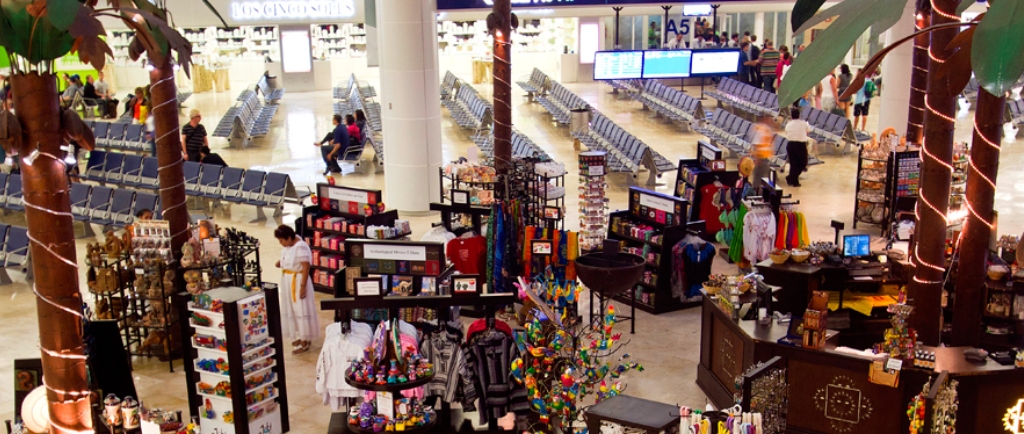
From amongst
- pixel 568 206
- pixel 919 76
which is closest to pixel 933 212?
pixel 919 76

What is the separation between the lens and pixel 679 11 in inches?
1176

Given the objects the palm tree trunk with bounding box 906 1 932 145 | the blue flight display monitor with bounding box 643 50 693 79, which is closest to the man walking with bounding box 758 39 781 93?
the blue flight display monitor with bounding box 643 50 693 79

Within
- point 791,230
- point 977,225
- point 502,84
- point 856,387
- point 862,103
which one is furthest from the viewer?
point 862,103

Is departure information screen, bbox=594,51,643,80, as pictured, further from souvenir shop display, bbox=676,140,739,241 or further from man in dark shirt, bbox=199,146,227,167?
man in dark shirt, bbox=199,146,227,167

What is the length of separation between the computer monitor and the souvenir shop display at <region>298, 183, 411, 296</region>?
454 centimetres

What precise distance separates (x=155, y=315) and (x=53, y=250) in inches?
176

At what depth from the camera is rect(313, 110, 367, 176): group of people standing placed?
679 inches

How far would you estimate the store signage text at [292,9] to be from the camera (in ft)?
66.2

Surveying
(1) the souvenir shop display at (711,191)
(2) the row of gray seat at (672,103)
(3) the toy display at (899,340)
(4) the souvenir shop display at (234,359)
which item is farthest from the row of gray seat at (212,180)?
(2) the row of gray seat at (672,103)

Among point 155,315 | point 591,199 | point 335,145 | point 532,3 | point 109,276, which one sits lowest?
point 155,315

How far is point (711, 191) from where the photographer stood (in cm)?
1268

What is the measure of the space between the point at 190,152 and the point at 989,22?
16157 millimetres

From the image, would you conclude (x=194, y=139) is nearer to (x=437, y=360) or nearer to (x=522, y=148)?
(x=522, y=148)

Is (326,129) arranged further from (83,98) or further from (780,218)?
(780,218)
